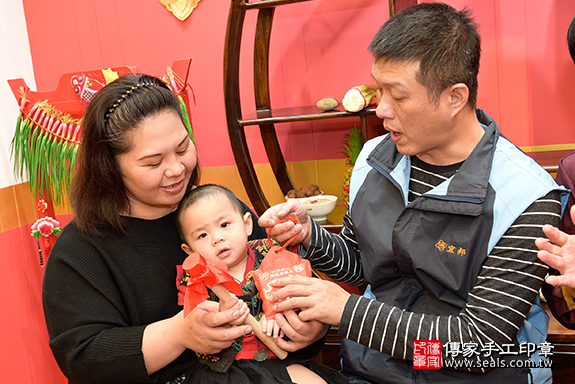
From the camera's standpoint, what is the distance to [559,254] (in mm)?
1281

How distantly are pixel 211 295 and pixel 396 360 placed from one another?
0.60 metres

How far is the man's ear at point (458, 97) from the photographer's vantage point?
147cm

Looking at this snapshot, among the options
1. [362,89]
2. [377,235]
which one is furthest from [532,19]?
[377,235]

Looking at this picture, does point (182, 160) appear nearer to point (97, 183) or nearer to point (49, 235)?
point (97, 183)


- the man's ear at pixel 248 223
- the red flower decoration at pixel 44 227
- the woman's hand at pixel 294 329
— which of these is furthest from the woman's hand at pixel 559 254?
the red flower decoration at pixel 44 227

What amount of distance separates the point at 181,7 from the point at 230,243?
6.14ft

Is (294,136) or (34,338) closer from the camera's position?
(294,136)

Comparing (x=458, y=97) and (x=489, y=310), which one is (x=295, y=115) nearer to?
(x=458, y=97)

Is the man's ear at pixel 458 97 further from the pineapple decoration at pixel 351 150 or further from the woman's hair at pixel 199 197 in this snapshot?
the pineapple decoration at pixel 351 150

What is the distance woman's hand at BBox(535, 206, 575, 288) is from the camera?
4.11ft

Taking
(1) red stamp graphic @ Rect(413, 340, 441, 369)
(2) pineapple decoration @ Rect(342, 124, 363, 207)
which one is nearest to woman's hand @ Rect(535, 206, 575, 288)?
(1) red stamp graphic @ Rect(413, 340, 441, 369)

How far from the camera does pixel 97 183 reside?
1.63m

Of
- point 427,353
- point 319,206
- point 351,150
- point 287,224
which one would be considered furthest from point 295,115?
A: point 427,353

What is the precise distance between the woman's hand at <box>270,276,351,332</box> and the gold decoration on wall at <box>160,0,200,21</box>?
2024mm
